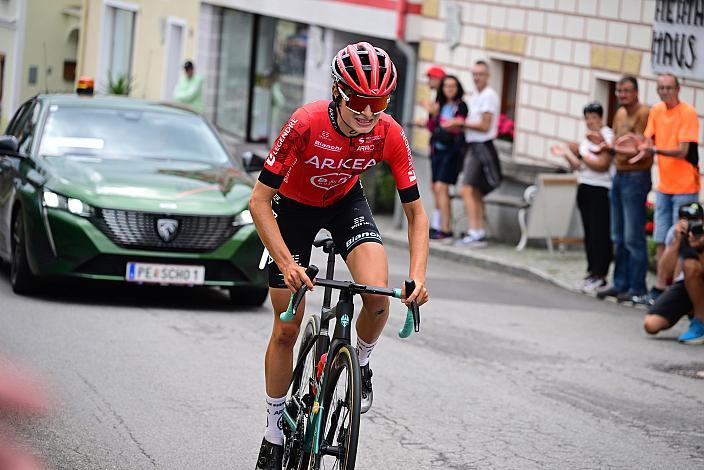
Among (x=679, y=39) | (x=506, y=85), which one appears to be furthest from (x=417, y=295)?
(x=506, y=85)

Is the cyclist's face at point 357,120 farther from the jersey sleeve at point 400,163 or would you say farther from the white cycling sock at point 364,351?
the white cycling sock at point 364,351

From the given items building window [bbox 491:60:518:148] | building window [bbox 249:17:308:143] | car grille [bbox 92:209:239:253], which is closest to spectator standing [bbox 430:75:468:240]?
building window [bbox 491:60:518:148]

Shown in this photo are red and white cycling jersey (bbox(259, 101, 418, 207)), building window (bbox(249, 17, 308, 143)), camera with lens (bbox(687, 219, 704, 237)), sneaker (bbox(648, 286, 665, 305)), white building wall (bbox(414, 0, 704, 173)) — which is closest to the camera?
red and white cycling jersey (bbox(259, 101, 418, 207))

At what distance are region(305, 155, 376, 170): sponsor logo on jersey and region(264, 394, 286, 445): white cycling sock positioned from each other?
109 cm

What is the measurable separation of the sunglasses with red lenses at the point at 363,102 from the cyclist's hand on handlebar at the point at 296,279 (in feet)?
2.26

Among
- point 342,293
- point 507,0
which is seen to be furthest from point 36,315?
point 507,0

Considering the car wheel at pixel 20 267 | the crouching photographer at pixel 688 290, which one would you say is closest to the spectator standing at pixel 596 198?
the crouching photographer at pixel 688 290

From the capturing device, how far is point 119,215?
11398 mm

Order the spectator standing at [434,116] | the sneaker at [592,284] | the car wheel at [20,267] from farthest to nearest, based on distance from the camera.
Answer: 1. the spectator standing at [434,116]
2. the sneaker at [592,284]
3. the car wheel at [20,267]

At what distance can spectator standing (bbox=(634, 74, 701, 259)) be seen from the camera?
13.8m

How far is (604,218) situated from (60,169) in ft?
20.2

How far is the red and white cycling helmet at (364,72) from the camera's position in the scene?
5840 mm

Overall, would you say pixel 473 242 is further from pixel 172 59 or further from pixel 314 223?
pixel 172 59

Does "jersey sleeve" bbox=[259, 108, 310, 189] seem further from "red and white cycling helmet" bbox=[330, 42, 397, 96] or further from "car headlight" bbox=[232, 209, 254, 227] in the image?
"car headlight" bbox=[232, 209, 254, 227]
